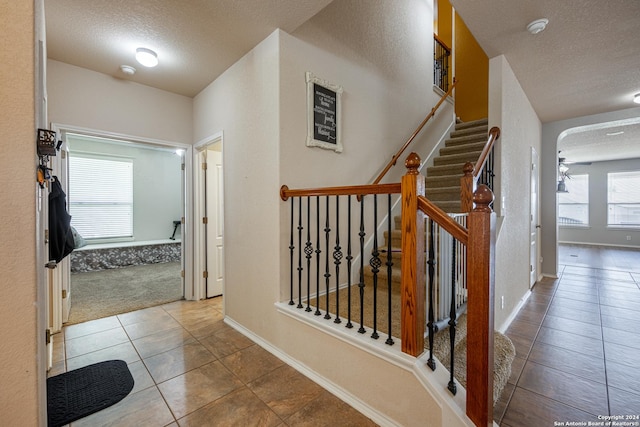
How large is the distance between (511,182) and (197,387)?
3.52 meters

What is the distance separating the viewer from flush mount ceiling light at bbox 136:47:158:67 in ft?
8.25

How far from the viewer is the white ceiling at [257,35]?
2.00 metres

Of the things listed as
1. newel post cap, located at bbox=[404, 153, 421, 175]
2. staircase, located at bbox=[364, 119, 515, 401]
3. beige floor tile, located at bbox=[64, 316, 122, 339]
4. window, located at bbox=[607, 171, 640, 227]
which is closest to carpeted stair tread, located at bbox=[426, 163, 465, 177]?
staircase, located at bbox=[364, 119, 515, 401]

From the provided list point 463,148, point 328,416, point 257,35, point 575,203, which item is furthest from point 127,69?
point 575,203

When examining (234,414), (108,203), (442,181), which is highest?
(442,181)

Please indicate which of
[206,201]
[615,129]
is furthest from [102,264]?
[615,129]

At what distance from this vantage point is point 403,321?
1480 mm

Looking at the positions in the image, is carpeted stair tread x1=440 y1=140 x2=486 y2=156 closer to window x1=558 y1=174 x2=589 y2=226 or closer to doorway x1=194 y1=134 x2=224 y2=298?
doorway x1=194 y1=134 x2=224 y2=298

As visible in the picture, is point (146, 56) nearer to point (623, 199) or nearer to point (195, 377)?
point (195, 377)

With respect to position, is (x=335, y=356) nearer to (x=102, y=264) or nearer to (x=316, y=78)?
(x=316, y=78)

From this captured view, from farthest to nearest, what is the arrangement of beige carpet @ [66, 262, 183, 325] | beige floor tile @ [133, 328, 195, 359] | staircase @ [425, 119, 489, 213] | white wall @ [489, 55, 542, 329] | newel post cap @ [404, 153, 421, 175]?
staircase @ [425, 119, 489, 213] → beige carpet @ [66, 262, 183, 325] → white wall @ [489, 55, 542, 329] → beige floor tile @ [133, 328, 195, 359] → newel post cap @ [404, 153, 421, 175]

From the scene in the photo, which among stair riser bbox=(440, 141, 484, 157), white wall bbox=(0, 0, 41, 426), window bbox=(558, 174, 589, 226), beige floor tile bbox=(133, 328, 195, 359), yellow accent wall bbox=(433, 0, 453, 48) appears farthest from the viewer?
window bbox=(558, 174, 589, 226)

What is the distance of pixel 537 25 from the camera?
213cm

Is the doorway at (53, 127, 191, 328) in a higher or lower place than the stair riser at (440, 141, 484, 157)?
lower
